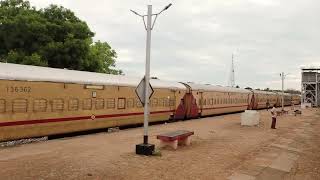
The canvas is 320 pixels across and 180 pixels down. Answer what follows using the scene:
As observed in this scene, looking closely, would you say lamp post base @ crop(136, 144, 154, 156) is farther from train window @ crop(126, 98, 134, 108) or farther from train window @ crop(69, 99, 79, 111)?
train window @ crop(126, 98, 134, 108)

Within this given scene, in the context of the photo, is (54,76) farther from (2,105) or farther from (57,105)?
(2,105)

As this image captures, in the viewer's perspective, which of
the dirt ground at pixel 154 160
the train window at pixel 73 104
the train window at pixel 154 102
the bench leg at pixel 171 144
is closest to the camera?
the dirt ground at pixel 154 160

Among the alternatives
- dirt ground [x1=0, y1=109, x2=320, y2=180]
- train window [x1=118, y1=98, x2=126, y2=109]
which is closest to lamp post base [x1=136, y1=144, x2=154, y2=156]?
dirt ground [x1=0, y1=109, x2=320, y2=180]

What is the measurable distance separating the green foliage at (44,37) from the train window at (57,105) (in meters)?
19.1

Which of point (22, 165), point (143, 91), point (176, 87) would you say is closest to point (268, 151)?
point (143, 91)

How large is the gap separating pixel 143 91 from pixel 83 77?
7109 millimetres

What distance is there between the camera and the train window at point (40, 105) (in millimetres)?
19109

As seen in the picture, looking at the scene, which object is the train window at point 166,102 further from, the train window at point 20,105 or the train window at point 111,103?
the train window at point 20,105

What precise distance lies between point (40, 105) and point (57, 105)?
4.02 ft

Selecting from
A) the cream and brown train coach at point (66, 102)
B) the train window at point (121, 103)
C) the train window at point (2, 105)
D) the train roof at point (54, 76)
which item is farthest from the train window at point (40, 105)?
the train window at point (121, 103)

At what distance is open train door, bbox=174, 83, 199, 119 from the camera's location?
36.7m

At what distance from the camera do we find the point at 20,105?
18.2 m

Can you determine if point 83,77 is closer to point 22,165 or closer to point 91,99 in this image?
point 91,99

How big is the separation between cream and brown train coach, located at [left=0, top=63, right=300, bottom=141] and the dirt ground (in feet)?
3.25
